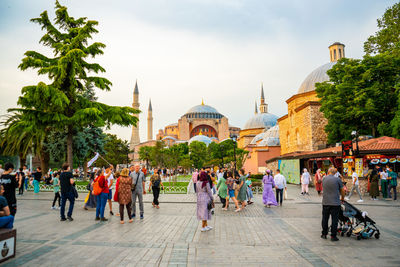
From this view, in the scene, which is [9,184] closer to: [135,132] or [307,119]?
[307,119]

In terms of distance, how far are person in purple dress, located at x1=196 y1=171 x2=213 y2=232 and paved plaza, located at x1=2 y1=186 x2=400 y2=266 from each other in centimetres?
30

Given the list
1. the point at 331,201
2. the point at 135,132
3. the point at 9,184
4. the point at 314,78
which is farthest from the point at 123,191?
the point at 135,132

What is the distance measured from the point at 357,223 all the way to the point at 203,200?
3.22m

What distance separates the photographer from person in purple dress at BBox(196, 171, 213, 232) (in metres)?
5.96

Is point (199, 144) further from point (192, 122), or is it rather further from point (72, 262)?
point (72, 262)

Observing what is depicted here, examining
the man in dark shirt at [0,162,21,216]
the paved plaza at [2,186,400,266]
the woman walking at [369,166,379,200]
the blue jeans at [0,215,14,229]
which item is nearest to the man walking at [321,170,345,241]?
the paved plaza at [2,186,400,266]

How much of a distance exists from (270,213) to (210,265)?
4.99m

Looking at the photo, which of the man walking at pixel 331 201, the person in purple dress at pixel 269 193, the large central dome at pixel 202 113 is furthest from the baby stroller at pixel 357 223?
the large central dome at pixel 202 113

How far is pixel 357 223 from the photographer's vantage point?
18.1 feet

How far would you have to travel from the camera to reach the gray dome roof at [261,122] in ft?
184

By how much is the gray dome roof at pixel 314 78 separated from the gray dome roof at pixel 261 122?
22.2 m

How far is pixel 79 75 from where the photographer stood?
1602 centimetres

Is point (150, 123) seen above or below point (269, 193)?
above

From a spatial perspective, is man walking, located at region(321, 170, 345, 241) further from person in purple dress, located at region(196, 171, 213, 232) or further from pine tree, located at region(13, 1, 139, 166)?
pine tree, located at region(13, 1, 139, 166)
